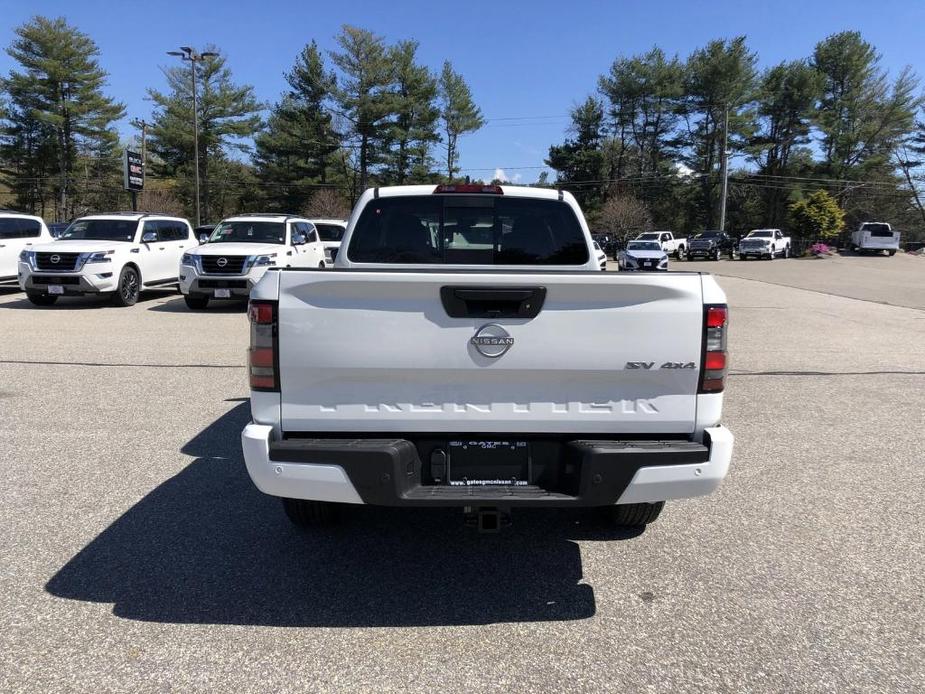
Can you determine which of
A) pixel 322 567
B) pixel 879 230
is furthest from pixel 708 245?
pixel 322 567

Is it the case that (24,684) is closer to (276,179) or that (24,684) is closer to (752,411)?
(752,411)

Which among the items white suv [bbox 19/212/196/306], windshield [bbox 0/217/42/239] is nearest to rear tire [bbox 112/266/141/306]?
white suv [bbox 19/212/196/306]

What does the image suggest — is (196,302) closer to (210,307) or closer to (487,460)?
(210,307)

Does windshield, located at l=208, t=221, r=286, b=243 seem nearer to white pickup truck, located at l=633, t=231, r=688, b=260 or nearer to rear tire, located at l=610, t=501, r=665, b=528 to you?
rear tire, located at l=610, t=501, r=665, b=528

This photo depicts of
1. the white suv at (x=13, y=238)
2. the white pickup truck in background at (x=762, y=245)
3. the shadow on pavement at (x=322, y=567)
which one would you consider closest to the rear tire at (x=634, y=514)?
the shadow on pavement at (x=322, y=567)

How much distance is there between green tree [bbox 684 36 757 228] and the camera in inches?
2539

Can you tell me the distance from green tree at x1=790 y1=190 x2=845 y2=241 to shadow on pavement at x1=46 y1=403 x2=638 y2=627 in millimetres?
55114

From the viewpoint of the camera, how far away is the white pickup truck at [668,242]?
4609 centimetres

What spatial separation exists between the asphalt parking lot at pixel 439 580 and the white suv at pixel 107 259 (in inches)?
337

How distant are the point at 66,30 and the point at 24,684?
211ft

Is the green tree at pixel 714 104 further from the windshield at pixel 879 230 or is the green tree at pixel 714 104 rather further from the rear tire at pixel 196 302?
the rear tire at pixel 196 302

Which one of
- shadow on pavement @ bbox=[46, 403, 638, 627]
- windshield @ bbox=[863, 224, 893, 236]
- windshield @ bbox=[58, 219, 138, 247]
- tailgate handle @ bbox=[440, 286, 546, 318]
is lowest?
shadow on pavement @ bbox=[46, 403, 638, 627]

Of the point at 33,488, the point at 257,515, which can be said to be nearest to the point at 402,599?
the point at 257,515

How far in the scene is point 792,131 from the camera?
68.4 meters
